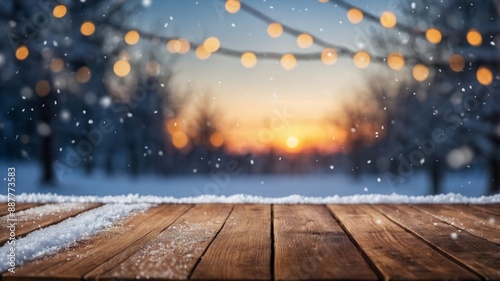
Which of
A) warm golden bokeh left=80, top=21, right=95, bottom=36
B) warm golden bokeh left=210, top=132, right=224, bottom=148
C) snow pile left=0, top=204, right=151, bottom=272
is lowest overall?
snow pile left=0, top=204, right=151, bottom=272

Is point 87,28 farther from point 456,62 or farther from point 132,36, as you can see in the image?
point 456,62

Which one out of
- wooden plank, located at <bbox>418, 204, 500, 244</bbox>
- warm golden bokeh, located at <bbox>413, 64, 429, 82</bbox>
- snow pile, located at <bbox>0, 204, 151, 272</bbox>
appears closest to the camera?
snow pile, located at <bbox>0, 204, 151, 272</bbox>

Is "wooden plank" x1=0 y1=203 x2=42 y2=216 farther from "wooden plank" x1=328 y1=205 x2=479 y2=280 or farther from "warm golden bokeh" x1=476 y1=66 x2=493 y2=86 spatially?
"warm golden bokeh" x1=476 y1=66 x2=493 y2=86

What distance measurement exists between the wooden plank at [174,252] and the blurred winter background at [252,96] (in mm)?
1299

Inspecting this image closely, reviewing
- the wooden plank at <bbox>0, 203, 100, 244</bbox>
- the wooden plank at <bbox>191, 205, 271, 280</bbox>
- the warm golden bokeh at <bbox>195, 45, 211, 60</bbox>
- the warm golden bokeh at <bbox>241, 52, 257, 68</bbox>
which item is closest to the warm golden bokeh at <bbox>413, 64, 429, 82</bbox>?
the warm golden bokeh at <bbox>241, 52, 257, 68</bbox>

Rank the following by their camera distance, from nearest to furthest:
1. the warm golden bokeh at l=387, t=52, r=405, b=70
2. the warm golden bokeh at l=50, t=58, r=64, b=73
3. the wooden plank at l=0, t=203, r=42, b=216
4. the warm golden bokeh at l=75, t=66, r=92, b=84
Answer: the wooden plank at l=0, t=203, r=42, b=216, the warm golden bokeh at l=387, t=52, r=405, b=70, the warm golden bokeh at l=50, t=58, r=64, b=73, the warm golden bokeh at l=75, t=66, r=92, b=84

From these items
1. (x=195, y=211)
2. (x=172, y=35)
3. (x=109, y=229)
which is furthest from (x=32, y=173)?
(x=109, y=229)

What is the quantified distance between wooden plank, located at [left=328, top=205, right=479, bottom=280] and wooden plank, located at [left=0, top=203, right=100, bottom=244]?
0.92 meters

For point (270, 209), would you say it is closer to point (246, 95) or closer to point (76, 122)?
point (246, 95)

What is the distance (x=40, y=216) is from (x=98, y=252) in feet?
2.33

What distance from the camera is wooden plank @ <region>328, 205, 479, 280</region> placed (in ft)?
3.48

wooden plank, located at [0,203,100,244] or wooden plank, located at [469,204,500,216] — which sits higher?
wooden plank, located at [0,203,100,244]

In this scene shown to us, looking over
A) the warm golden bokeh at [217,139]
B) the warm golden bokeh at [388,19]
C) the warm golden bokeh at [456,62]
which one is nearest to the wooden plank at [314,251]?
the warm golden bokeh at [388,19]

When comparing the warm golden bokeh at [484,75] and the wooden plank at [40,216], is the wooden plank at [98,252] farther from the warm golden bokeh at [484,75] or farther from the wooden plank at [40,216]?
the warm golden bokeh at [484,75]
